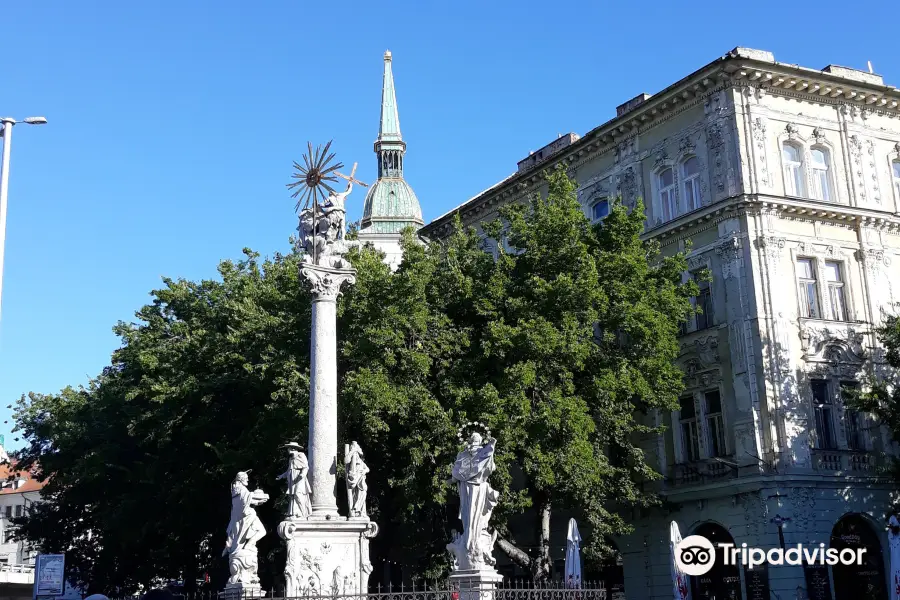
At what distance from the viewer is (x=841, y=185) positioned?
109ft

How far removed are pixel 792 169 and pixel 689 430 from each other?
353 inches

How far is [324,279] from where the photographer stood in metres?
21.4

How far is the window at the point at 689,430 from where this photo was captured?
32.2 m

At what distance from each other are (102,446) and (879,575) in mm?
25442

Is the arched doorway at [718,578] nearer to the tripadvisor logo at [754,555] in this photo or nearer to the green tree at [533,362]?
the tripadvisor logo at [754,555]

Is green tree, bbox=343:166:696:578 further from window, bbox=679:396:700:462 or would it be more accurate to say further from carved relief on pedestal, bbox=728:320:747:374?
window, bbox=679:396:700:462

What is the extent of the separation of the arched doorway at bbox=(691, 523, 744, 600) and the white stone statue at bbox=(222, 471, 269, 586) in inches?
622

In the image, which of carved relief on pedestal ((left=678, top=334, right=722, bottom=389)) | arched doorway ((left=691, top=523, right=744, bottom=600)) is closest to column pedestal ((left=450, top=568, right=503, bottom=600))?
arched doorway ((left=691, top=523, right=744, bottom=600))

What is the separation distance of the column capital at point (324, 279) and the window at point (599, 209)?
17.9 metres

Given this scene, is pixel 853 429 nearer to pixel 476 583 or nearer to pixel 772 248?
pixel 772 248

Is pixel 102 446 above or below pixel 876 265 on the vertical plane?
below

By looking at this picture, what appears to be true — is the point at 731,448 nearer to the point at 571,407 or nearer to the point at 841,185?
the point at 571,407

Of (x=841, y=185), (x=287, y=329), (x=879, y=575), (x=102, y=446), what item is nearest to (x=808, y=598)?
(x=879, y=575)

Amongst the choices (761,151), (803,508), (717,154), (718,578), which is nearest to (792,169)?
(761,151)
